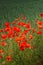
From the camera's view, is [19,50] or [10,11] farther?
[10,11]

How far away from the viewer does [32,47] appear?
3488 millimetres

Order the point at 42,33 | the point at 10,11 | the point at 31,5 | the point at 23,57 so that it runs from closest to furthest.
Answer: the point at 23,57, the point at 42,33, the point at 10,11, the point at 31,5

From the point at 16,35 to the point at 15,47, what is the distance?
27 centimetres

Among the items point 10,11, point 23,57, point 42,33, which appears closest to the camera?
Result: point 23,57

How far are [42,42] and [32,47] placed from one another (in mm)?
144

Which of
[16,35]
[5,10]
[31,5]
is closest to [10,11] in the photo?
[5,10]

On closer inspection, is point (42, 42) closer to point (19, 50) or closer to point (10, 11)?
point (19, 50)

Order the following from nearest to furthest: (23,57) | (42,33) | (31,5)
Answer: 1. (23,57)
2. (42,33)
3. (31,5)

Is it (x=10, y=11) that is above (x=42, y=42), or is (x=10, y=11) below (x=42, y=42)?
below

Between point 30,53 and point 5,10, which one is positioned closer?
point 30,53

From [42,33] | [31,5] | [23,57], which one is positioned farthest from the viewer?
[31,5]

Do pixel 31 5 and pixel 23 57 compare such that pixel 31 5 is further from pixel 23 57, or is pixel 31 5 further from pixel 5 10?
A: pixel 23 57

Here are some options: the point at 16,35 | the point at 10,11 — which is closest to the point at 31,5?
the point at 10,11

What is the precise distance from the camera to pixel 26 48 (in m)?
3.43
